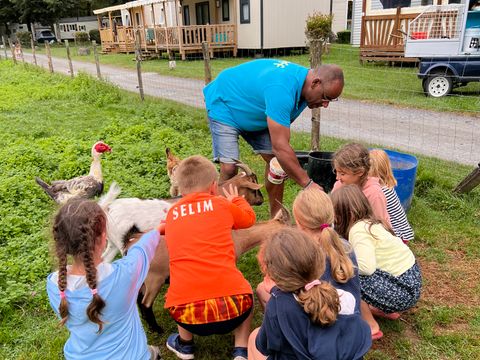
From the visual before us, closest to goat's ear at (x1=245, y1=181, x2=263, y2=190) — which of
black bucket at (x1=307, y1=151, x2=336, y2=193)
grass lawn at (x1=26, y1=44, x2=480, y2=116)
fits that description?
black bucket at (x1=307, y1=151, x2=336, y2=193)

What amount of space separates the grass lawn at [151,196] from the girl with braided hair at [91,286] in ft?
2.98

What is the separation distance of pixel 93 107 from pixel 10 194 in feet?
19.2

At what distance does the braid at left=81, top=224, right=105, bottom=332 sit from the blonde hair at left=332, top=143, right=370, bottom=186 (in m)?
1.98

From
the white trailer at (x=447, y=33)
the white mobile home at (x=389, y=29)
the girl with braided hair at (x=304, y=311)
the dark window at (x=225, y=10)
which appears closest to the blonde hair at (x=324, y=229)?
the girl with braided hair at (x=304, y=311)

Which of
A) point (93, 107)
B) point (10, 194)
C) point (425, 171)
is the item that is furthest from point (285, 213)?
point (93, 107)

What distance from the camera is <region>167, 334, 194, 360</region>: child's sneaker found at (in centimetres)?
275

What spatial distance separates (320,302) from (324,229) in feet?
1.84

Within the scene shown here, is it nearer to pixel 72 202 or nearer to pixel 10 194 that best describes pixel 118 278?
pixel 72 202

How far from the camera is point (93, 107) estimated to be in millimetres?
10719

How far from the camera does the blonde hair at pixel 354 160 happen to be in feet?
10.6

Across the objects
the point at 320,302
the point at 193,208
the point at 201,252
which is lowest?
the point at 201,252

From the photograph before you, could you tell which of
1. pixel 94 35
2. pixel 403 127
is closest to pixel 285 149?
pixel 403 127

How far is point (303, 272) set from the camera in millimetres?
1879

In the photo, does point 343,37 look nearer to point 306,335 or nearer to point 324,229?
point 324,229
